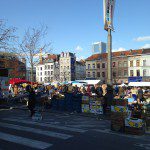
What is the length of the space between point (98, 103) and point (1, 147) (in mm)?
8174

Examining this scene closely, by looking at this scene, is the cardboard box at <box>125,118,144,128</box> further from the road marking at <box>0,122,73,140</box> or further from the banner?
the banner

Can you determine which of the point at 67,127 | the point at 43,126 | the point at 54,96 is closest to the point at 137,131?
the point at 67,127

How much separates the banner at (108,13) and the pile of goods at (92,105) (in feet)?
13.0

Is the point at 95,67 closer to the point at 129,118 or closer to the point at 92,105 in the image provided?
the point at 92,105

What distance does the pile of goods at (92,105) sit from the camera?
1501 centimetres

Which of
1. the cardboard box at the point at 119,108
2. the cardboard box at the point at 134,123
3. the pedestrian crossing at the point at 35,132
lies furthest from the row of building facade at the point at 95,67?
the cardboard box at the point at 134,123

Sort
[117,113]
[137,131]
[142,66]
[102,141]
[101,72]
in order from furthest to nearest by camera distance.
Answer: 1. [101,72]
2. [142,66]
3. [117,113]
4. [137,131]
5. [102,141]

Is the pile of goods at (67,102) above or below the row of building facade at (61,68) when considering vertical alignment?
below

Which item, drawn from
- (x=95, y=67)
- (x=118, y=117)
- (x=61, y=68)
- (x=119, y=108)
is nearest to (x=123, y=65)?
(x=95, y=67)

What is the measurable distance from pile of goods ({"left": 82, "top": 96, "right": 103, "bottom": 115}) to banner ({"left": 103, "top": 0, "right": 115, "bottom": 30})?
3957mm

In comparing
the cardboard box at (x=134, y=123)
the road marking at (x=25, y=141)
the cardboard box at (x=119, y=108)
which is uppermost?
the cardboard box at (x=119, y=108)

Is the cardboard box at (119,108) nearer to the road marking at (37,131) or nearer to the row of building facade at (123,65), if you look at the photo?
the road marking at (37,131)

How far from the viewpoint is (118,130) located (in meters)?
10.0

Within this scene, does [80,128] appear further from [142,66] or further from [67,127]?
[142,66]
